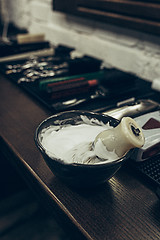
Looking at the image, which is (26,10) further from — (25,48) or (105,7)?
(105,7)

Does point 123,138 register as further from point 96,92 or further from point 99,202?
point 96,92

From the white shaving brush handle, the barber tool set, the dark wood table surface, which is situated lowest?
the dark wood table surface

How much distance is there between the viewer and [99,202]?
1.45ft

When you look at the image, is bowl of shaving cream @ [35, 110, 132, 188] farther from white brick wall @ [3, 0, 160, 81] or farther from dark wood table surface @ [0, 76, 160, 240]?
white brick wall @ [3, 0, 160, 81]

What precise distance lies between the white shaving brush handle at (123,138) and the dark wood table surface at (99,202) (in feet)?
0.32

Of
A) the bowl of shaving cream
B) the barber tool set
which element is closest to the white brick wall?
the barber tool set

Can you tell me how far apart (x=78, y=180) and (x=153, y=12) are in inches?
28.7

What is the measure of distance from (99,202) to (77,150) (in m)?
0.11

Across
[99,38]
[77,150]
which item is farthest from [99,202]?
[99,38]

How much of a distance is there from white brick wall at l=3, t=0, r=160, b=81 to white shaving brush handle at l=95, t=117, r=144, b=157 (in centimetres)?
62

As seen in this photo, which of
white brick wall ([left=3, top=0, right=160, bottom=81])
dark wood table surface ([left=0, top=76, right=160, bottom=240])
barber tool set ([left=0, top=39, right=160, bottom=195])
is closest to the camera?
dark wood table surface ([left=0, top=76, right=160, bottom=240])

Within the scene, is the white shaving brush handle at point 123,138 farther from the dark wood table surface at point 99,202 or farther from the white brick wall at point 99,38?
the white brick wall at point 99,38

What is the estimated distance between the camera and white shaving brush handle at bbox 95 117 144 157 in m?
0.41

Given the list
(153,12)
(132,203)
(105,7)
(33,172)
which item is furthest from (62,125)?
(105,7)
